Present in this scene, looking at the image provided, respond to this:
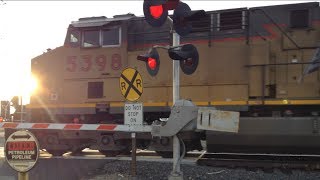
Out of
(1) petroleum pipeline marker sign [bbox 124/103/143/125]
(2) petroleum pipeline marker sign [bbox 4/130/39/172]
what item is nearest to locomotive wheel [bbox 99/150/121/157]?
(1) petroleum pipeline marker sign [bbox 124/103/143/125]

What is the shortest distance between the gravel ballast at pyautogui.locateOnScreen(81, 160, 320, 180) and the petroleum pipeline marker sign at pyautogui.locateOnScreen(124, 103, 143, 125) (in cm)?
117

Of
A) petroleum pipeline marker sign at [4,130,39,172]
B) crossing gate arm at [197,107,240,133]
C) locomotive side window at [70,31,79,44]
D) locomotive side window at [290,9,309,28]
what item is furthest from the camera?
locomotive side window at [70,31,79,44]

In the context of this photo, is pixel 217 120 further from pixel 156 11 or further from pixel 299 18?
pixel 299 18

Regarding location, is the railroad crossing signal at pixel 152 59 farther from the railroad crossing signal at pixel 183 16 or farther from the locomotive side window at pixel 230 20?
the locomotive side window at pixel 230 20

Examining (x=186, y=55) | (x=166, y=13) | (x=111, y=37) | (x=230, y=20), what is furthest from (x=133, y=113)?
(x=111, y=37)

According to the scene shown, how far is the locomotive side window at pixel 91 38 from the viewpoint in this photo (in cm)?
1205

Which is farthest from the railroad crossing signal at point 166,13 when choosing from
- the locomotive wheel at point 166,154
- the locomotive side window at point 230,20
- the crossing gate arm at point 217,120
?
the locomotive wheel at point 166,154

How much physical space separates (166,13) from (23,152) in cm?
286

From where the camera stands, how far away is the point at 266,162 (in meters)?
9.38

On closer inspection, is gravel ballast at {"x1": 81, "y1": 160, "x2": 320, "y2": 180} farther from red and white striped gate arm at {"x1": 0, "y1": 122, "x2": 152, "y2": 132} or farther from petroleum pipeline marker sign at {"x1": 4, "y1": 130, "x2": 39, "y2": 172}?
petroleum pipeline marker sign at {"x1": 4, "y1": 130, "x2": 39, "y2": 172}

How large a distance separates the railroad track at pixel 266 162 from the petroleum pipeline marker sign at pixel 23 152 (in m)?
5.21

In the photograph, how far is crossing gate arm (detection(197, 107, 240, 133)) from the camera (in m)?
6.49

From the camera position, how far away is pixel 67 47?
12.4 meters

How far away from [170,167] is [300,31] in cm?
496
